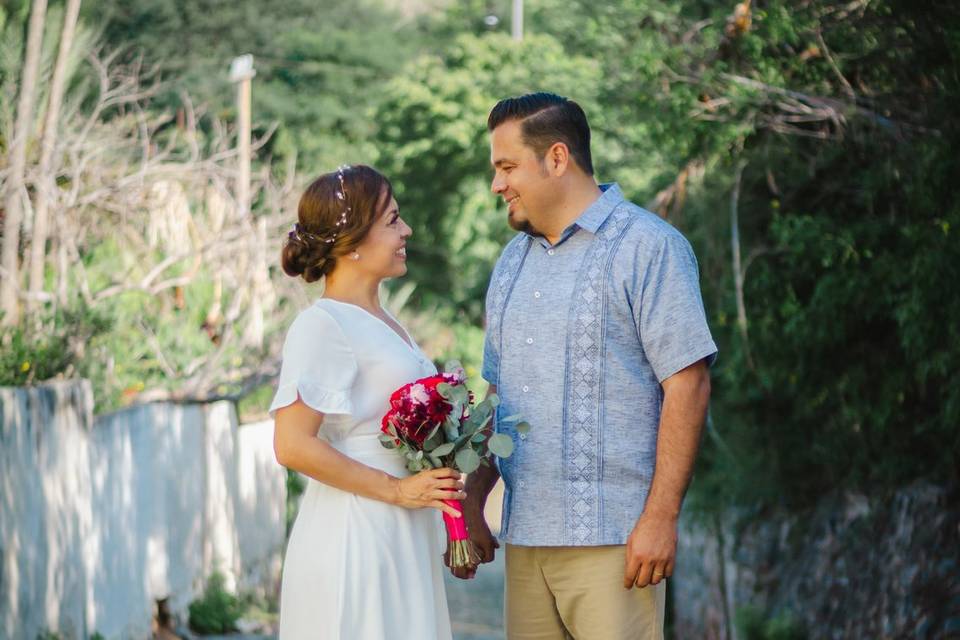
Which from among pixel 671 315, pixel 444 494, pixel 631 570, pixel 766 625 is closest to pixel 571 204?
pixel 671 315

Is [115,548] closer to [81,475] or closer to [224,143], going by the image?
[81,475]

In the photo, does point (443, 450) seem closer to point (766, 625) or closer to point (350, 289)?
point (350, 289)

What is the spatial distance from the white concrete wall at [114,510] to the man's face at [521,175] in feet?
10.6

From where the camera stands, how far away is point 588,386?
3.44 metres

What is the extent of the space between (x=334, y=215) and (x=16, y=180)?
17.5ft

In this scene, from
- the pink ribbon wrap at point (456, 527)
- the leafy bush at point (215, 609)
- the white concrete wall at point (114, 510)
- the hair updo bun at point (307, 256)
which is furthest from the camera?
the leafy bush at point (215, 609)

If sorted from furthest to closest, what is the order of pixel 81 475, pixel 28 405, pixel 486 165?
1. pixel 486 165
2. pixel 81 475
3. pixel 28 405

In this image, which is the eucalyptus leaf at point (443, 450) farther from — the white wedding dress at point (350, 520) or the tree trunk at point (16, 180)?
the tree trunk at point (16, 180)

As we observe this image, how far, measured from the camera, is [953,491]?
7.25 metres

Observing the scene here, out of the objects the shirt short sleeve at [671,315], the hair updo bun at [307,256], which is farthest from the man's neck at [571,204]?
the hair updo bun at [307,256]

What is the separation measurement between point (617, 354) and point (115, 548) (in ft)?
16.4

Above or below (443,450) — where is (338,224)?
above

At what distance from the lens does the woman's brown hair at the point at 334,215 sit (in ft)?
11.7

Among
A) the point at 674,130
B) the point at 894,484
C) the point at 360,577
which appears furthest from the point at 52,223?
the point at 360,577
